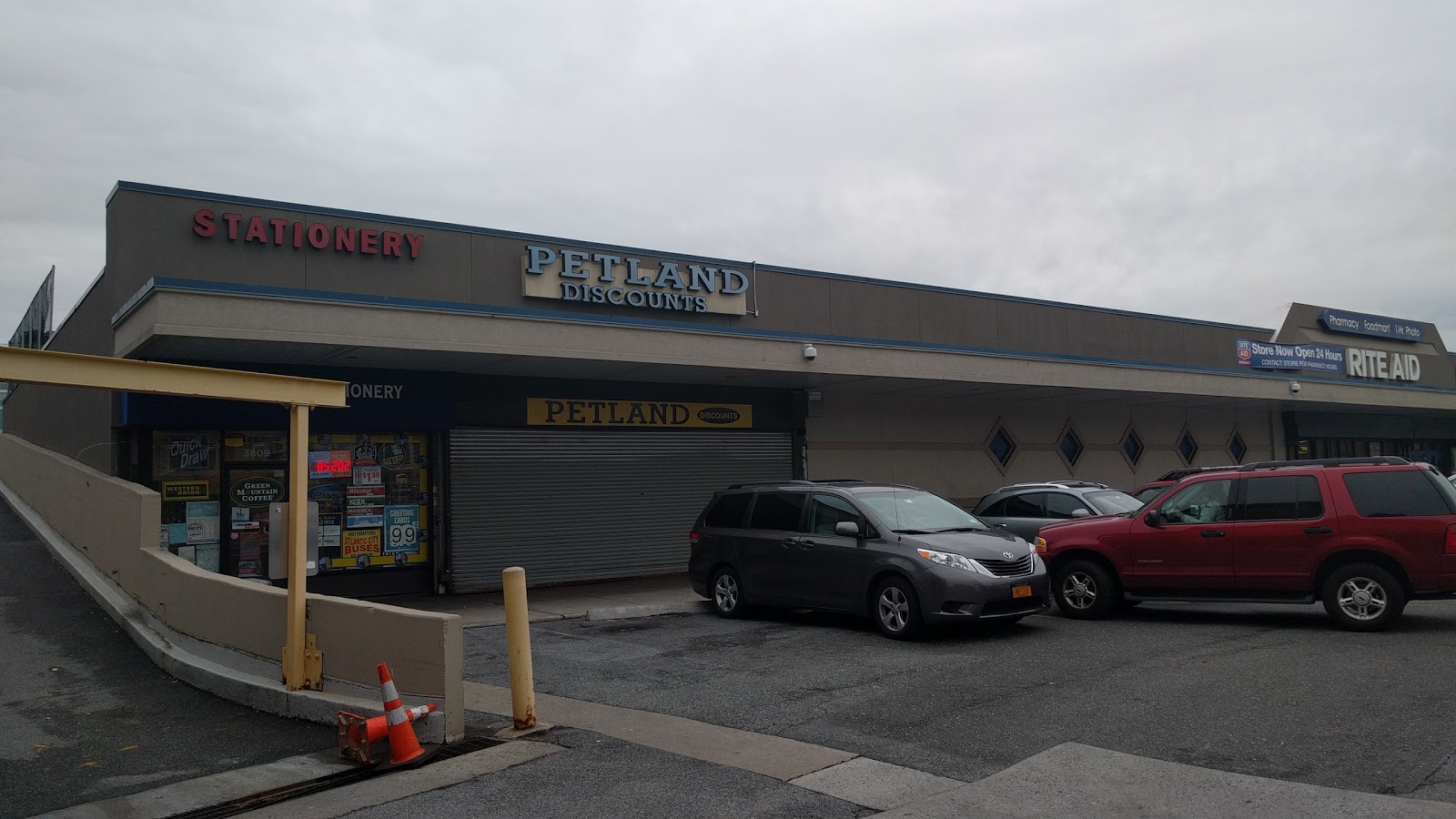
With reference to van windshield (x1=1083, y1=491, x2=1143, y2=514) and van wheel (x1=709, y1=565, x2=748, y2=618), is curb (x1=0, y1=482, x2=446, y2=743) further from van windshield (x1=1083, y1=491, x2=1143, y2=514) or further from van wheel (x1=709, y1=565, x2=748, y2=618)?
van windshield (x1=1083, y1=491, x2=1143, y2=514)

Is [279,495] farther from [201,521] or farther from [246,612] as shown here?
[246,612]

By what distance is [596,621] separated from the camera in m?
12.9

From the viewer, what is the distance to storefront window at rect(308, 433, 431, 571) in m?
14.6

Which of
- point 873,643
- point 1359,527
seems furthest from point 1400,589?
point 873,643

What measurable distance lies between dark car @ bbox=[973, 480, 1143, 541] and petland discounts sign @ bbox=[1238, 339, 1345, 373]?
44.8 feet

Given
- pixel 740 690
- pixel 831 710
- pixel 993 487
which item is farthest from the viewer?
pixel 993 487

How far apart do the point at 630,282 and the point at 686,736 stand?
10553mm

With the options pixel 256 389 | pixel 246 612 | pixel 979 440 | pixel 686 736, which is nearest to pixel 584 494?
pixel 246 612

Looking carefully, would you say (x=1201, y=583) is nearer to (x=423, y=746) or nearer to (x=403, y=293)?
(x=423, y=746)

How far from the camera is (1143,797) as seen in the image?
556 cm

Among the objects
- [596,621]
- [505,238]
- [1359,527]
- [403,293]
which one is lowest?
[596,621]

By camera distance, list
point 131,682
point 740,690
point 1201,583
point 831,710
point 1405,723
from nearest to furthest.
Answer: point 1405,723 < point 831,710 < point 740,690 < point 131,682 < point 1201,583

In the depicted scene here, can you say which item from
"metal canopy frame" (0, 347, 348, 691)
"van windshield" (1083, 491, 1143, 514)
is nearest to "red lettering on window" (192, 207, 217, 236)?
"metal canopy frame" (0, 347, 348, 691)

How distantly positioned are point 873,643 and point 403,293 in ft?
27.0
